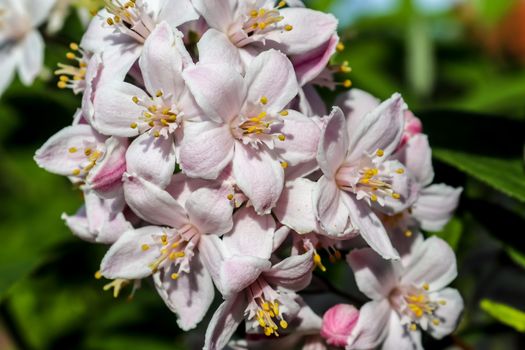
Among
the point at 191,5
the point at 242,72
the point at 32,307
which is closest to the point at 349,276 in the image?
the point at 242,72

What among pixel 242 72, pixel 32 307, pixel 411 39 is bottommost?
pixel 32 307

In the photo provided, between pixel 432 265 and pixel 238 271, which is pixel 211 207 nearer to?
pixel 238 271

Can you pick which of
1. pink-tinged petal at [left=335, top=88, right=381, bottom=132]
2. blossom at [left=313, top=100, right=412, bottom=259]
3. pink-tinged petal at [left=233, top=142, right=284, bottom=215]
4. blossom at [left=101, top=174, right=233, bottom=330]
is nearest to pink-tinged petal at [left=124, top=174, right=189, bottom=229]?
blossom at [left=101, top=174, right=233, bottom=330]

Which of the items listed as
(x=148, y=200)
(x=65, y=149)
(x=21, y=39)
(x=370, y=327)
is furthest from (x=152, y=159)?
(x=21, y=39)

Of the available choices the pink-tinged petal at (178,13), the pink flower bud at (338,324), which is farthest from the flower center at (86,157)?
the pink flower bud at (338,324)

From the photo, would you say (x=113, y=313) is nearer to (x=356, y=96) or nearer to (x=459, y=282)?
(x=459, y=282)

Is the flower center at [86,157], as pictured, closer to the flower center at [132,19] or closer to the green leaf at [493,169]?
the flower center at [132,19]
